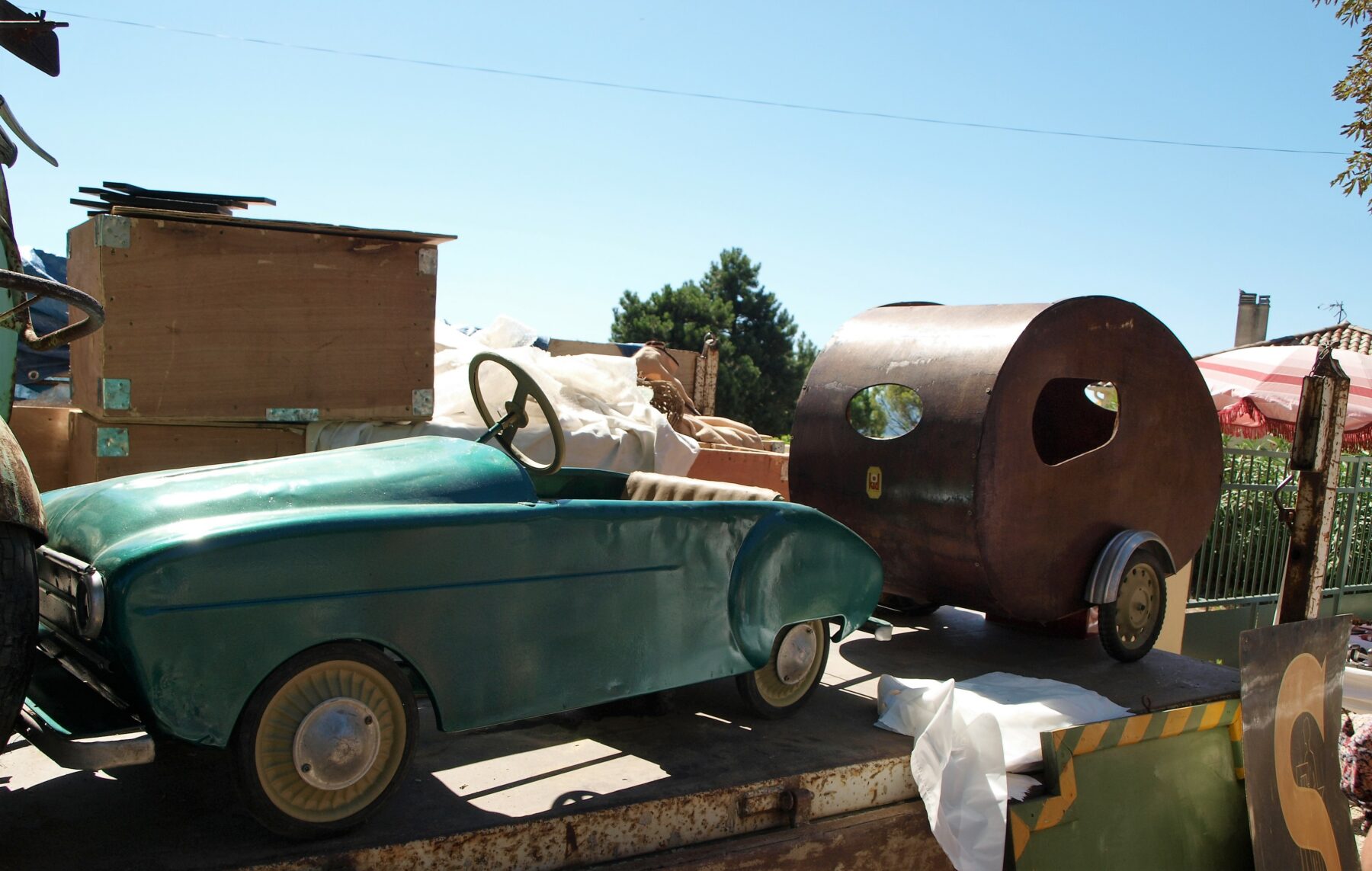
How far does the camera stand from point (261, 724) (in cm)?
236

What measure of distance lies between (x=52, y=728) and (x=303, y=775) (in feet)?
1.77

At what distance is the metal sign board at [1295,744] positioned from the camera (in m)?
3.89

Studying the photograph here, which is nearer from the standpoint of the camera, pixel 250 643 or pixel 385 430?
pixel 250 643

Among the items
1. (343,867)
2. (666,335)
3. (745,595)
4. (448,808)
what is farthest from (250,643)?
(666,335)

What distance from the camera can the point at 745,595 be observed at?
3.37m

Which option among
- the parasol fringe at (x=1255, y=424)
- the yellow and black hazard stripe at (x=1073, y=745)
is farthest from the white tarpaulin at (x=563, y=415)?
the parasol fringe at (x=1255, y=424)

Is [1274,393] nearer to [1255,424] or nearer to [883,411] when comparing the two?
[1255,424]

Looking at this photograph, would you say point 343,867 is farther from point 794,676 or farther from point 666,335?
point 666,335

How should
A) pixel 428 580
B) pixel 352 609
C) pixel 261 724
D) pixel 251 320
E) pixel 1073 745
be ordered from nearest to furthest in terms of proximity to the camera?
1. pixel 261 724
2. pixel 352 609
3. pixel 428 580
4. pixel 1073 745
5. pixel 251 320

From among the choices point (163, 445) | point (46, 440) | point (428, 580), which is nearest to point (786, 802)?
point (428, 580)

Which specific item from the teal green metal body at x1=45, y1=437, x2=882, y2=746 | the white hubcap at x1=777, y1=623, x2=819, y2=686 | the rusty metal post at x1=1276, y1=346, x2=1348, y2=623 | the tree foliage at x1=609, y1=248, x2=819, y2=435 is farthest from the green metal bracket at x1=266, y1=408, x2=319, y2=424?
the tree foliage at x1=609, y1=248, x2=819, y2=435

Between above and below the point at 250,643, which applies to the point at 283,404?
above

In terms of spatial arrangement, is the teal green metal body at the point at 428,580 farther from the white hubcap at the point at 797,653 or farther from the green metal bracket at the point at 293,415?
the green metal bracket at the point at 293,415

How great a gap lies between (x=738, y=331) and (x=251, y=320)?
120ft
